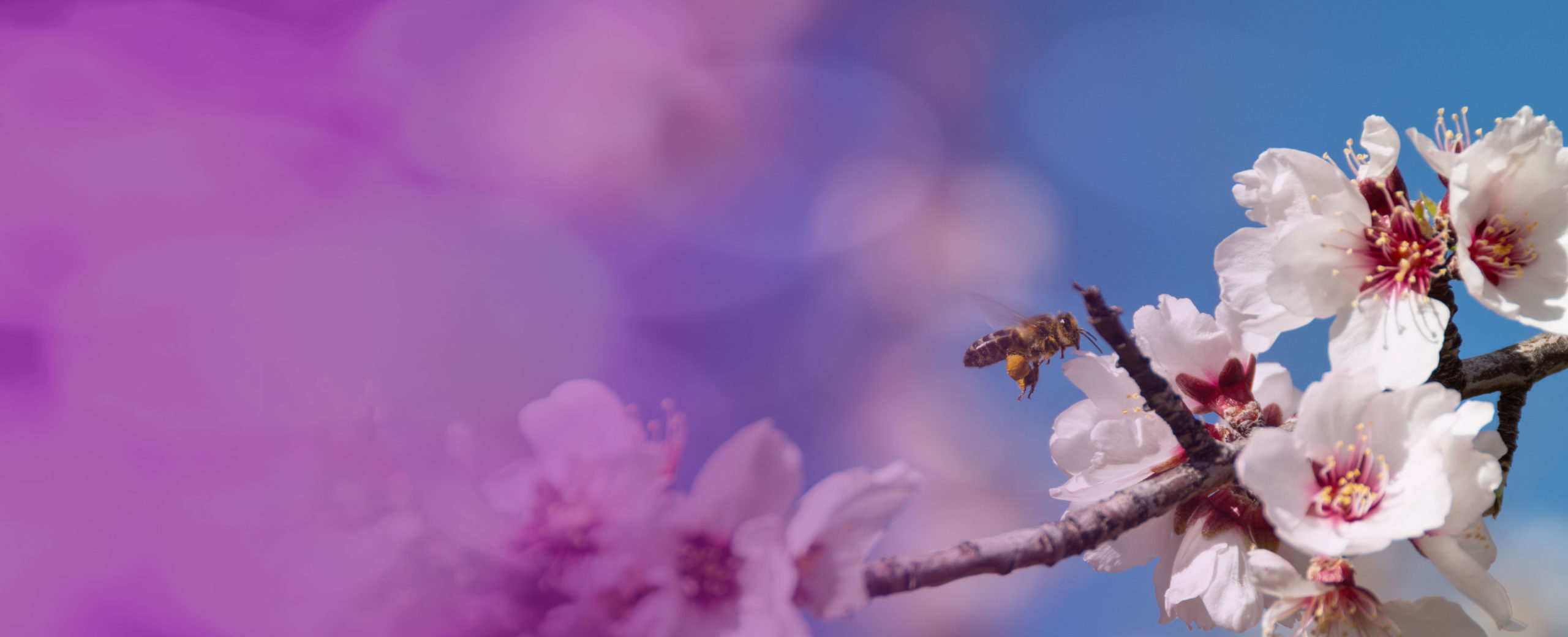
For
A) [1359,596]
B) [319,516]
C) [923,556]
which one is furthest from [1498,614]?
[319,516]

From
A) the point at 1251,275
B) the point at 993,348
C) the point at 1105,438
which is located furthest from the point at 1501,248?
the point at 993,348

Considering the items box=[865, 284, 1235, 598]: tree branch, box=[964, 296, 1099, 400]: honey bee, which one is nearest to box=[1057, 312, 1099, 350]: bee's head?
box=[964, 296, 1099, 400]: honey bee

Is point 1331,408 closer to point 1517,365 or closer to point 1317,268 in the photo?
point 1317,268

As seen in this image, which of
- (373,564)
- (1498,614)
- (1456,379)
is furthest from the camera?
(1456,379)

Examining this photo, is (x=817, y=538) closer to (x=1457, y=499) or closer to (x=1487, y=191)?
(x=1457, y=499)

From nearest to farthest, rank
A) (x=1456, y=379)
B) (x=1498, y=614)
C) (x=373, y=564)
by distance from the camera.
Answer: (x=373, y=564) → (x=1498, y=614) → (x=1456, y=379)

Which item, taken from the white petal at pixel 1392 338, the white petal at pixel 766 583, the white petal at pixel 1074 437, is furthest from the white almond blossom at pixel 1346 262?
the white petal at pixel 766 583
